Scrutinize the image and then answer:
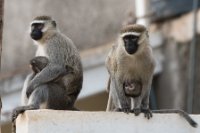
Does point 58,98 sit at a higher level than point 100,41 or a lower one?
lower

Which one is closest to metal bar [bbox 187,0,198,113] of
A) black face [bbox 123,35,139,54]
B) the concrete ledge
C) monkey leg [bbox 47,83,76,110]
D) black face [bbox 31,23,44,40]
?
black face [bbox 31,23,44,40]

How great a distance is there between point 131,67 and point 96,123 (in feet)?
5.28

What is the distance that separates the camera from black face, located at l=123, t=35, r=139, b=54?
33.9 feet

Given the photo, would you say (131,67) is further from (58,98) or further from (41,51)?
(41,51)

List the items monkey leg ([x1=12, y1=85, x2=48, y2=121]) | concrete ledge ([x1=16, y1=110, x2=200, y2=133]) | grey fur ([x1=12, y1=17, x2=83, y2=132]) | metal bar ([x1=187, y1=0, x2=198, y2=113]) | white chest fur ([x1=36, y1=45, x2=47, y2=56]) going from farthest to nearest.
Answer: metal bar ([x1=187, y1=0, x2=198, y2=113]), white chest fur ([x1=36, y1=45, x2=47, y2=56]), grey fur ([x1=12, y1=17, x2=83, y2=132]), monkey leg ([x1=12, y1=85, x2=48, y2=121]), concrete ledge ([x1=16, y1=110, x2=200, y2=133])

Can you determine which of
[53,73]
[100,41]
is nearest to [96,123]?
[53,73]

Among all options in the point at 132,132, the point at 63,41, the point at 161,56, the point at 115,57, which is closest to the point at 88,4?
the point at 161,56

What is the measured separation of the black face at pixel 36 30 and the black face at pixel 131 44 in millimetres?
1682

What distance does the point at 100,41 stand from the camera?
16.8 metres

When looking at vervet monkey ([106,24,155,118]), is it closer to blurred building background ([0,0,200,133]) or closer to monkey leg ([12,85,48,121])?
monkey leg ([12,85,48,121])

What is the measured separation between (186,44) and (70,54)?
15.5 ft

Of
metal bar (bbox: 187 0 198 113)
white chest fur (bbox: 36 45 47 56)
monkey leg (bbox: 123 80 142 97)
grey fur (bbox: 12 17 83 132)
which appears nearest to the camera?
monkey leg (bbox: 123 80 142 97)

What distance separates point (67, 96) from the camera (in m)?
11.1

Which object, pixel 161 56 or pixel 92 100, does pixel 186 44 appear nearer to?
pixel 161 56
